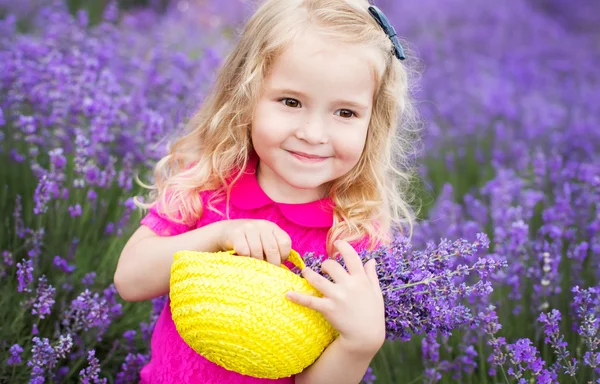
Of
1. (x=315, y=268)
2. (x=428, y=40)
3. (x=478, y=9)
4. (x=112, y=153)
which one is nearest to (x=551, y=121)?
(x=428, y=40)

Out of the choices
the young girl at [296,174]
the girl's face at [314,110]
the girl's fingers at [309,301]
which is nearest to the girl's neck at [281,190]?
the young girl at [296,174]

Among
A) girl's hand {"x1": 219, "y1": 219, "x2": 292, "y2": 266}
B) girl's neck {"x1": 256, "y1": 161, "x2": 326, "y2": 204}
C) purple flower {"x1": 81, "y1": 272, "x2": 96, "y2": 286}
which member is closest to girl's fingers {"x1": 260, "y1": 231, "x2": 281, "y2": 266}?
girl's hand {"x1": 219, "y1": 219, "x2": 292, "y2": 266}

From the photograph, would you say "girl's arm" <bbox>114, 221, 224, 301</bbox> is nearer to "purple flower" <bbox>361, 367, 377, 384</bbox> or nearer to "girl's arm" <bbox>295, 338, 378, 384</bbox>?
"girl's arm" <bbox>295, 338, 378, 384</bbox>

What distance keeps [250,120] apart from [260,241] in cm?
44

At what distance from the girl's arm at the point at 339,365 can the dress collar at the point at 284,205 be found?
43cm

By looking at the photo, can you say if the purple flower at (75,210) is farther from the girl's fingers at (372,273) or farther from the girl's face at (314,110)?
the girl's fingers at (372,273)

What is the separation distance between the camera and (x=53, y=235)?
2611mm

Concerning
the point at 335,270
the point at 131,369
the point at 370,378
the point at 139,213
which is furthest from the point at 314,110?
the point at 139,213

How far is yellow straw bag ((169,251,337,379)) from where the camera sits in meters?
1.59

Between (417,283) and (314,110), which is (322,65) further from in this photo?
(417,283)

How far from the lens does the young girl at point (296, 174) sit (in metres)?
1.72

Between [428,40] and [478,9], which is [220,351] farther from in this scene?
[478,9]

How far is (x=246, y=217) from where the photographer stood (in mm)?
2051

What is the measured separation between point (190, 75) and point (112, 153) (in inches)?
42.7
